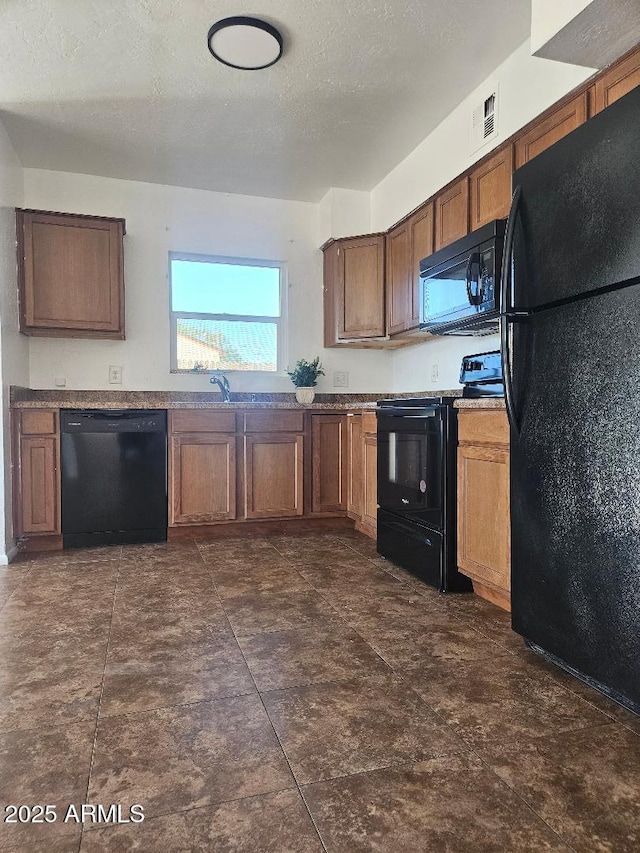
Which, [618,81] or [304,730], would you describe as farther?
[618,81]

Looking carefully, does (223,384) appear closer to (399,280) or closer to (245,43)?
(399,280)

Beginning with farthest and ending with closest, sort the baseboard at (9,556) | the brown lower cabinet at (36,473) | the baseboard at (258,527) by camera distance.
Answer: the baseboard at (258,527) → the brown lower cabinet at (36,473) → the baseboard at (9,556)

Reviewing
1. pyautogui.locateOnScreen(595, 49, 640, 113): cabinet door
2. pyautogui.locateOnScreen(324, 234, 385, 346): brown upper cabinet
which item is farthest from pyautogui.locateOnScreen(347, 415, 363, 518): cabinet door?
pyautogui.locateOnScreen(595, 49, 640, 113): cabinet door

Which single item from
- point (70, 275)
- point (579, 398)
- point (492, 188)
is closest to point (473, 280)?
point (492, 188)

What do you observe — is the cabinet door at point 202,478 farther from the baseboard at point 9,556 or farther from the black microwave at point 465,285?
the black microwave at point 465,285

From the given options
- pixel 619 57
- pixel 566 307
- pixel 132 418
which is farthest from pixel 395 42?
pixel 132 418

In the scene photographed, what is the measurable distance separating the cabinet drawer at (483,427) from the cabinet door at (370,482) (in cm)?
99

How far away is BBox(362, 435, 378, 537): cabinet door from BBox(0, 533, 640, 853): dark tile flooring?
1.08 m

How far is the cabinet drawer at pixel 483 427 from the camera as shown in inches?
89.3

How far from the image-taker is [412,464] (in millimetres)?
2943

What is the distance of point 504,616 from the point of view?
2.33 metres

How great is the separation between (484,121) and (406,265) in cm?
101

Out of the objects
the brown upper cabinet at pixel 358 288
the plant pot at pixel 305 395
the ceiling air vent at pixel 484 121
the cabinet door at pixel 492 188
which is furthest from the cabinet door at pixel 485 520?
the plant pot at pixel 305 395

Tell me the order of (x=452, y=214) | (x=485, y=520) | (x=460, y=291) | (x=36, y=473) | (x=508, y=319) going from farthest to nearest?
1. (x=36, y=473)
2. (x=452, y=214)
3. (x=460, y=291)
4. (x=485, y=520)
5. (x=508, y=319)
